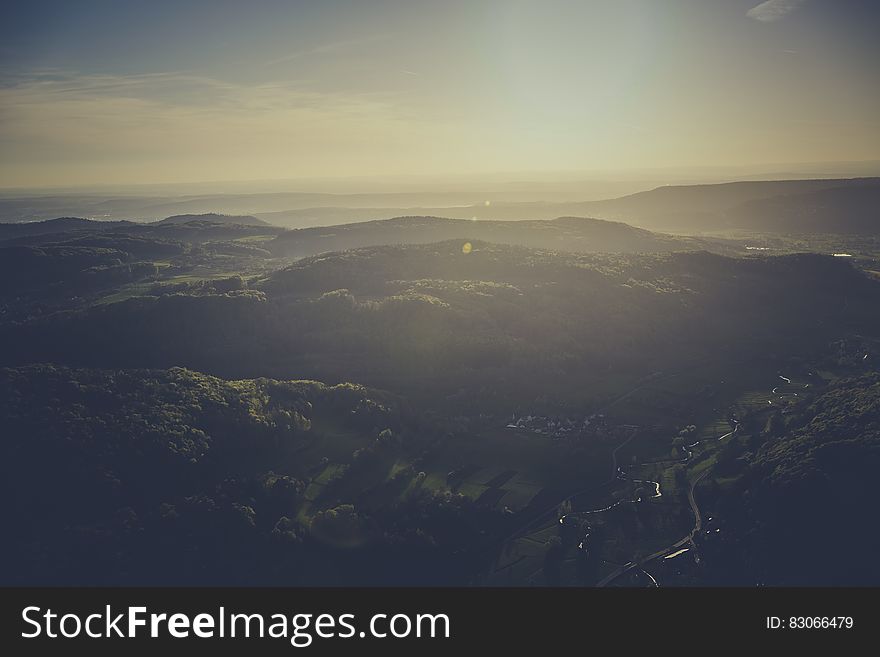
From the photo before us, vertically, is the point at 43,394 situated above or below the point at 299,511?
above

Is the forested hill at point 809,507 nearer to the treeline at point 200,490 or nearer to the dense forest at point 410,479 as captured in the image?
the dense forest at point 410,479

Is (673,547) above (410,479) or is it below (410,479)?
below

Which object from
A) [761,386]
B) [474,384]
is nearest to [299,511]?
[474,384]

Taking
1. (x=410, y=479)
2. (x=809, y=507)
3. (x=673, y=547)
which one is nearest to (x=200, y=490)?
(x=410, y=479)

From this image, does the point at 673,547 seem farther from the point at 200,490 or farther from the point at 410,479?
the point at 200,490

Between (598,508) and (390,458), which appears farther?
(390,458)

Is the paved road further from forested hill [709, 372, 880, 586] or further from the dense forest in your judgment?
forested hill [709, 372, 880, 586]

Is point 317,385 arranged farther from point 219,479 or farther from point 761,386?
point 761,386

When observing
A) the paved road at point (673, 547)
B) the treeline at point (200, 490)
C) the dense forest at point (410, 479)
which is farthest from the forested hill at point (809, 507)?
the treeline at point (200, 490)

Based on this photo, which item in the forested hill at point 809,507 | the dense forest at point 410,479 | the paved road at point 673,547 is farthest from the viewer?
the dense forest at point 410,479

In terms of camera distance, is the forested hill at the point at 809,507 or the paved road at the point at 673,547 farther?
the forested hill at the point at 809,507

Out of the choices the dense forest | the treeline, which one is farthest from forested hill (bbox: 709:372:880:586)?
the treeline
